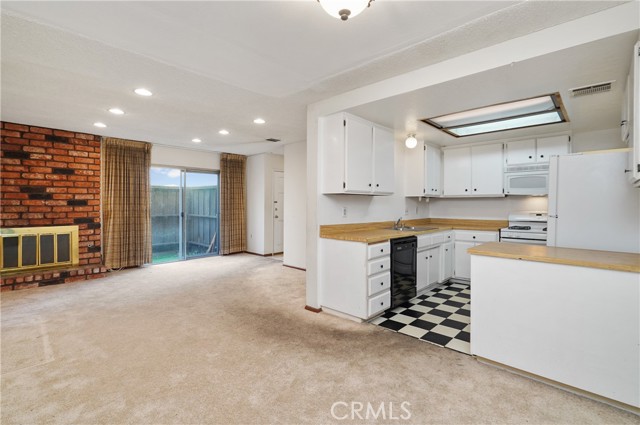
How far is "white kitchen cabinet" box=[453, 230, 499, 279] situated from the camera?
4.44 meters

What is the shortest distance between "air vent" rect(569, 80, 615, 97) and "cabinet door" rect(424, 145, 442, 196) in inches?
85.6

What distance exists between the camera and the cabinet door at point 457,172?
4.88 meters

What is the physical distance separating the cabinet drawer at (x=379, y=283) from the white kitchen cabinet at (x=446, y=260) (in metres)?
1.48

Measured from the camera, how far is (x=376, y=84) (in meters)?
2.89

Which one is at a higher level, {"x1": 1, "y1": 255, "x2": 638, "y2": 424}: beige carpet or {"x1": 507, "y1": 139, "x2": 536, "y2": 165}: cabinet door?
{"x1": 507, "y1": 139, "x2": 536, "y2": 165}: cabinet door

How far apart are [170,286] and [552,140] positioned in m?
5.84

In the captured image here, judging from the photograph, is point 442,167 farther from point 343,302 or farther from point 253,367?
point 253,367

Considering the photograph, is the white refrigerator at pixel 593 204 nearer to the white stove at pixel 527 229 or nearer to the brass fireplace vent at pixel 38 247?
the white stove at pixel 527 229

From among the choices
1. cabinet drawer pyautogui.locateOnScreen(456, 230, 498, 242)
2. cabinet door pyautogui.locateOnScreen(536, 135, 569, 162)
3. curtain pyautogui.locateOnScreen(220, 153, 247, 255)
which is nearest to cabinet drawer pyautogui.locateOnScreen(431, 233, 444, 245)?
cabinet drawer pyautogui.locateOnScreen(456, 230, 498, 242)

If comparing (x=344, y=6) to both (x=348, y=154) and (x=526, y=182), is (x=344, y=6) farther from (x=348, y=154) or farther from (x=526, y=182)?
(x=526, y=182)

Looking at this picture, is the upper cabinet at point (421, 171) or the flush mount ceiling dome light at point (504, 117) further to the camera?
the upper cabinet at point (421, 171)

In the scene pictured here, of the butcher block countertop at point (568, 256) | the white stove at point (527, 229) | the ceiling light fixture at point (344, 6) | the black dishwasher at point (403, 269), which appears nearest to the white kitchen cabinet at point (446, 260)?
the white stove at point (527, 229)

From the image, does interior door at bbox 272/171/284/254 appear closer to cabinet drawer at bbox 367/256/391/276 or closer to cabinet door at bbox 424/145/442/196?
cabinet door at bbox 424/145/442/196

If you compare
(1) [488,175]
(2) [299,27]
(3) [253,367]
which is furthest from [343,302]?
(1) [488,175]
